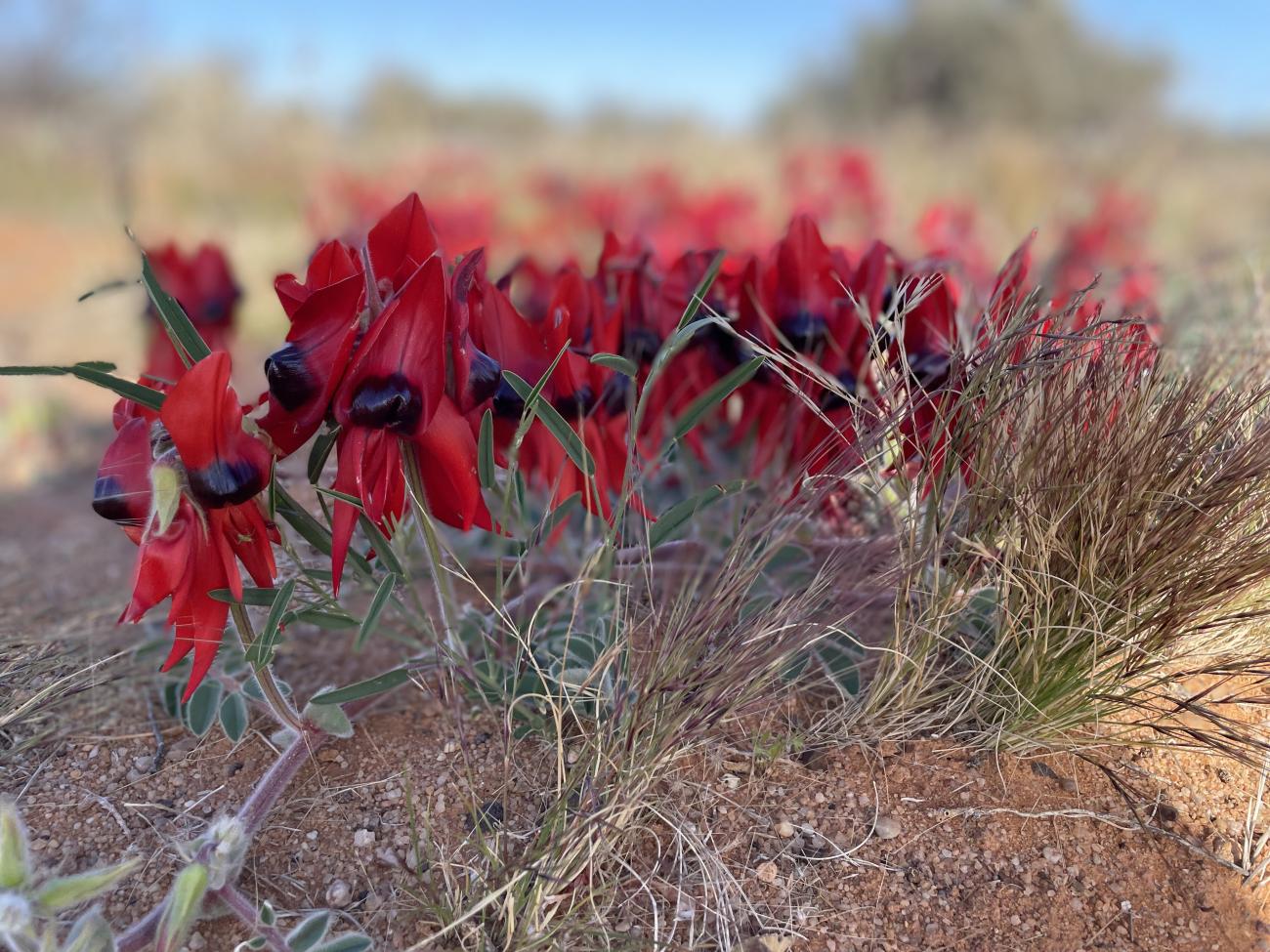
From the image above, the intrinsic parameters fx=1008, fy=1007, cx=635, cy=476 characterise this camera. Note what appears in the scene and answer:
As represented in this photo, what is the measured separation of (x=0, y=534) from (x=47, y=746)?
1.22 m

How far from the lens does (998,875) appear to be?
1065mm

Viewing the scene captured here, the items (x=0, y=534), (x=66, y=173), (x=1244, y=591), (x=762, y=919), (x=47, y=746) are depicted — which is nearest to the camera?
(x=762, y=919)

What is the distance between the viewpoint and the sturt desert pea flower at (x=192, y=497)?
86 cm

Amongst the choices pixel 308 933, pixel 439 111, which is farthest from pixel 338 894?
pixel 439 111

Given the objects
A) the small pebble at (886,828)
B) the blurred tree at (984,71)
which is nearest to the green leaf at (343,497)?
the small pebble at (886,828)

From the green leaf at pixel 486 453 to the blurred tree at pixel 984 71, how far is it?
1687 cm

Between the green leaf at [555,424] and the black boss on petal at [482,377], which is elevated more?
the black boss on petal at [482,377]

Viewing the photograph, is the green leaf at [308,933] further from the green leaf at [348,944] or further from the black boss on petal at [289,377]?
the black boss on petal at [289,377]

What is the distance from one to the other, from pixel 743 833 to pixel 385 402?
1.96ft

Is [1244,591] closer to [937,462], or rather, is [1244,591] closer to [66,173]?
[937,462]

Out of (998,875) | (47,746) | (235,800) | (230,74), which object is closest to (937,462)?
(998,875)

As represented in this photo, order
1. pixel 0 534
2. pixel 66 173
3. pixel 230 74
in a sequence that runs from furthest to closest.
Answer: pixel 230 74
pixel 66 173
pixel 0 534

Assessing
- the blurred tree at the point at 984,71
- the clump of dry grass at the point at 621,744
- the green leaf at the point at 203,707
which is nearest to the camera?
the clump of dry grass at the point at 621,744

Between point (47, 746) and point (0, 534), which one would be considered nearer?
point (47, 746)
